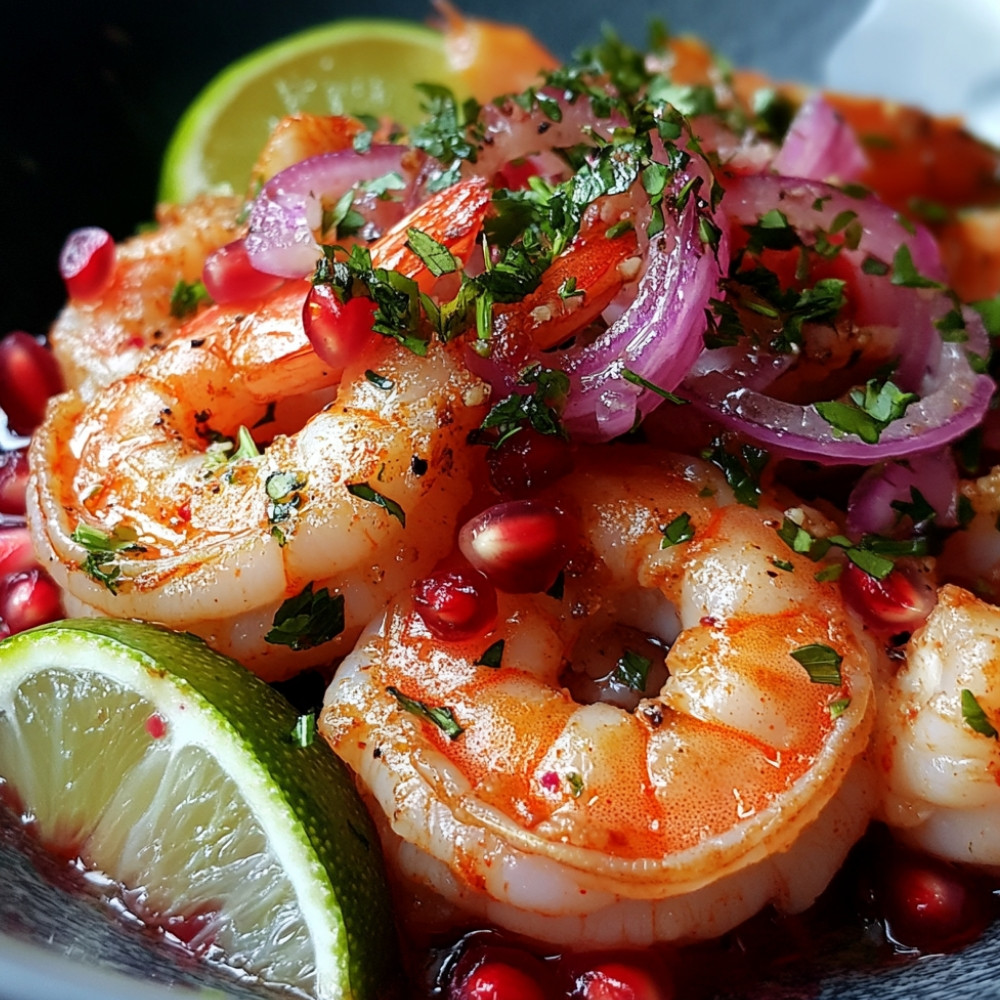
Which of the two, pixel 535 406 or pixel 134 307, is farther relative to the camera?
pixel 134 307

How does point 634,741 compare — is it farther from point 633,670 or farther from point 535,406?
point 535,406

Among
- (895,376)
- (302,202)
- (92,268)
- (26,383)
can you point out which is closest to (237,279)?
(302,202)

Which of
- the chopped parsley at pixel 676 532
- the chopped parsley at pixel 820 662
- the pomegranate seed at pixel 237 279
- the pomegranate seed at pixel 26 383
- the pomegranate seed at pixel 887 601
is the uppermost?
the pomegranate seed at pixel 237 279

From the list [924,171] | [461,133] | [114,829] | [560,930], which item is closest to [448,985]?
[560,930]

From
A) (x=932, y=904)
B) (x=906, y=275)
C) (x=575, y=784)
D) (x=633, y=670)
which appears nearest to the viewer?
(x=575, y=784)

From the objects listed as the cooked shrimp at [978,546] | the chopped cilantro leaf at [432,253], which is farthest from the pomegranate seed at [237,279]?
the cooked shrimp at [978,546]

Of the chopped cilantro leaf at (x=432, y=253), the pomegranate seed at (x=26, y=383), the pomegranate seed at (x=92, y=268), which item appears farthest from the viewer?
the pomegranate seed at (x=26, y=383)

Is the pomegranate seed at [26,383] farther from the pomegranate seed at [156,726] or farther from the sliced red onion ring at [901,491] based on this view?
the sliced red onion ring at [901,491]
